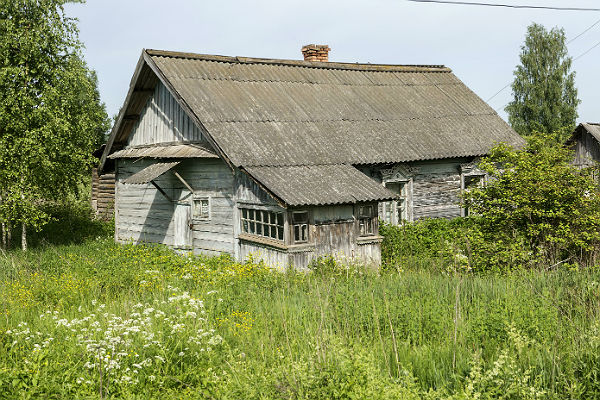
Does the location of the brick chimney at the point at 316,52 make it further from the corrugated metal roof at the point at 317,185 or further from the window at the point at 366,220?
the window at the point at 366,220

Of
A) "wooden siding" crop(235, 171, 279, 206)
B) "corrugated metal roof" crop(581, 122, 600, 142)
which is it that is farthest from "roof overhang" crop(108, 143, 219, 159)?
"corrugated metal roof" crop(581, 122, 600, 142)

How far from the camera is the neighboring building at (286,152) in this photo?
41.0 ft

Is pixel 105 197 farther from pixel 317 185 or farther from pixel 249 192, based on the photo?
pixel 317 185

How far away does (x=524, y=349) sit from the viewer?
221 inches

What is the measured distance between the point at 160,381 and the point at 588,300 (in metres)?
5.15

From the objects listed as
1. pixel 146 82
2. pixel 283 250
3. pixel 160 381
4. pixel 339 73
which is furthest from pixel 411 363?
pixel 339 73

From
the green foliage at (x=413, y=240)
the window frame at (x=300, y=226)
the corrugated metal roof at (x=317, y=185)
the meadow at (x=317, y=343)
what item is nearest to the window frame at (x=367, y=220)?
the corrugated metal roof at (x=317, y=185)

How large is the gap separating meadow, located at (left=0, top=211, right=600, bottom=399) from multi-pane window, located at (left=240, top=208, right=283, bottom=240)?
3.00 m

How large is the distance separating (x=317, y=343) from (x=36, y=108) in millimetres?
12655

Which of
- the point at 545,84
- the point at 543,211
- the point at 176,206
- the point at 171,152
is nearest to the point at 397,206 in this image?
the point at 543,211

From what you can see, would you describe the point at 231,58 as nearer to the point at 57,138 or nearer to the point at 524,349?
the point at 57,138

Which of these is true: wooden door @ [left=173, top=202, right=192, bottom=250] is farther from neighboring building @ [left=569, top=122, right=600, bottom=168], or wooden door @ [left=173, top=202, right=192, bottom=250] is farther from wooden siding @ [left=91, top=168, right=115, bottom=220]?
neighboring building @ [left=569, top=122, right=600, bottom=168]

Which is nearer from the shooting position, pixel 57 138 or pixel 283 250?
pixel 283 250

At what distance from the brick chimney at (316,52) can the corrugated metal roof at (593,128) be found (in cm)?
1168
